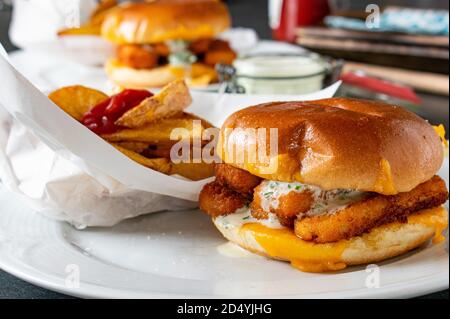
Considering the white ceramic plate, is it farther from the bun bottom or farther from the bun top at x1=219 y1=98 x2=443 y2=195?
the bun top at x1=219 y1=98 x2=443 y2=195

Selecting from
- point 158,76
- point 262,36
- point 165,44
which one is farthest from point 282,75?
point 262,36

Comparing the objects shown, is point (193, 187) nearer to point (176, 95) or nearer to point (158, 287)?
point (176, 95)

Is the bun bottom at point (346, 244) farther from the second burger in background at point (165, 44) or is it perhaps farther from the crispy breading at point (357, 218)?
the second burger in background at point (165, 44)

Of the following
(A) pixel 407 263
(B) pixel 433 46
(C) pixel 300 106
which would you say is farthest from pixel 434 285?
(B) pixel 433 46

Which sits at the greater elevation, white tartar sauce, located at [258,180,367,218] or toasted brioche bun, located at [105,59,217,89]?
white tartar sauce, located at [258,180,367,218]

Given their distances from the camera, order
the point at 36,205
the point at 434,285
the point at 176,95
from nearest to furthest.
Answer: the point at 434,285
the point at 36,205
the point at 176,95

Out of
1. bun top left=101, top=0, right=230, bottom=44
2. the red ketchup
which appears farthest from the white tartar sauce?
bun top left=101, top=0, right=230, bottom=44

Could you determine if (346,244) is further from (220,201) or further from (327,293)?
(220,201)
